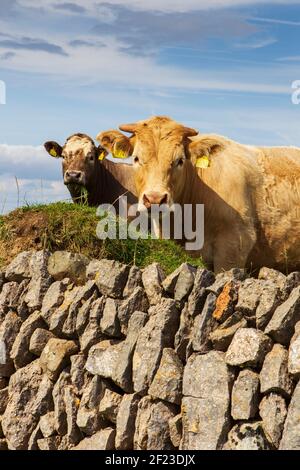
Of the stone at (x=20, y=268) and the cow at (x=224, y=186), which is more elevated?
the cow at (x=224, y=186)

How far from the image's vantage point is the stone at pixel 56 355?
10.0 meters

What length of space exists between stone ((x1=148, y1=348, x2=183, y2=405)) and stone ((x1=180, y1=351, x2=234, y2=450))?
0.14 m

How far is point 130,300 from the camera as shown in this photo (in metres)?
9.25

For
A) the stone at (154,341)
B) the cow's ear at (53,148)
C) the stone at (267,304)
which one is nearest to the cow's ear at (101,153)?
the cow's ear at (53,148)

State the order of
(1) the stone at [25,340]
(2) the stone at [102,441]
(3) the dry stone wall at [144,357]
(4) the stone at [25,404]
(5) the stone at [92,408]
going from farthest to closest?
(1) the stone at [25,340] < (4) the stone at [25,404] < (5) the stone at [92,408] < (2) the stone at [102,441] < (3) the dry stone wall at [144,357]

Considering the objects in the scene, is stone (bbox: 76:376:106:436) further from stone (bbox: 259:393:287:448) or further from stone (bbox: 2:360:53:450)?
stone (bbox: 259:393:287:448)

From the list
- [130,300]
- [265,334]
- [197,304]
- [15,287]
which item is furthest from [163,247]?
[265,334]

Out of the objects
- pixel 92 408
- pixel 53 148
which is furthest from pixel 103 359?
pixel 53 148

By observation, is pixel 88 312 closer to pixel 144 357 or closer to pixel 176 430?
pixel 144 357

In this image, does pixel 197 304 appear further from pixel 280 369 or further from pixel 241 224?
pixel 241 224

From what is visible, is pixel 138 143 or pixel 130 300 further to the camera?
pixel 138 143

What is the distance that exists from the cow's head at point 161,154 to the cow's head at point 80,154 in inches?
256

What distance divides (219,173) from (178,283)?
12.8 ft

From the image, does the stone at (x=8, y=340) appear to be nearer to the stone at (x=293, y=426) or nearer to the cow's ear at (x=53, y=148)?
the stone at (x=293, y=426)
